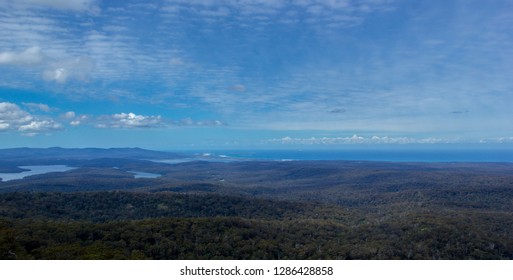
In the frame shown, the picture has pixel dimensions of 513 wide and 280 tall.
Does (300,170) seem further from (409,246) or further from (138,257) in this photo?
(138,257)

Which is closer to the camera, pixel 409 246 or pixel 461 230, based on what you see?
pixel 409 246

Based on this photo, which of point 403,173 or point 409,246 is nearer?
point 409,246

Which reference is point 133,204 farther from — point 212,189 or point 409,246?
point 212,189

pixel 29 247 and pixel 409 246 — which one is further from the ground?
pixel 29 247

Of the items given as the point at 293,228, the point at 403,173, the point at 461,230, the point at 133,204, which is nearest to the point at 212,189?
the point at 133,204

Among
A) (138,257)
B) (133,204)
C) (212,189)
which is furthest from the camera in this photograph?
(212,189)

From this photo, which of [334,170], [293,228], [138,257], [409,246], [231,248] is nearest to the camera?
[138,257]

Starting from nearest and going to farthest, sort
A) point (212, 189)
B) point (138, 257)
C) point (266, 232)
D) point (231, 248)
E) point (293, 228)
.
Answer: point (138, 257) → point (231, 248) → point (266, 232) → point (293, 228) → point (212, 189)

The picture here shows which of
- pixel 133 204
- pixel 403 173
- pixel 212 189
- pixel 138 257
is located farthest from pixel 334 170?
pixel 138 257

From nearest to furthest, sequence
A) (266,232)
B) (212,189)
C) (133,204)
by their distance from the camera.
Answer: (266,232), (133,204), (212,189)
